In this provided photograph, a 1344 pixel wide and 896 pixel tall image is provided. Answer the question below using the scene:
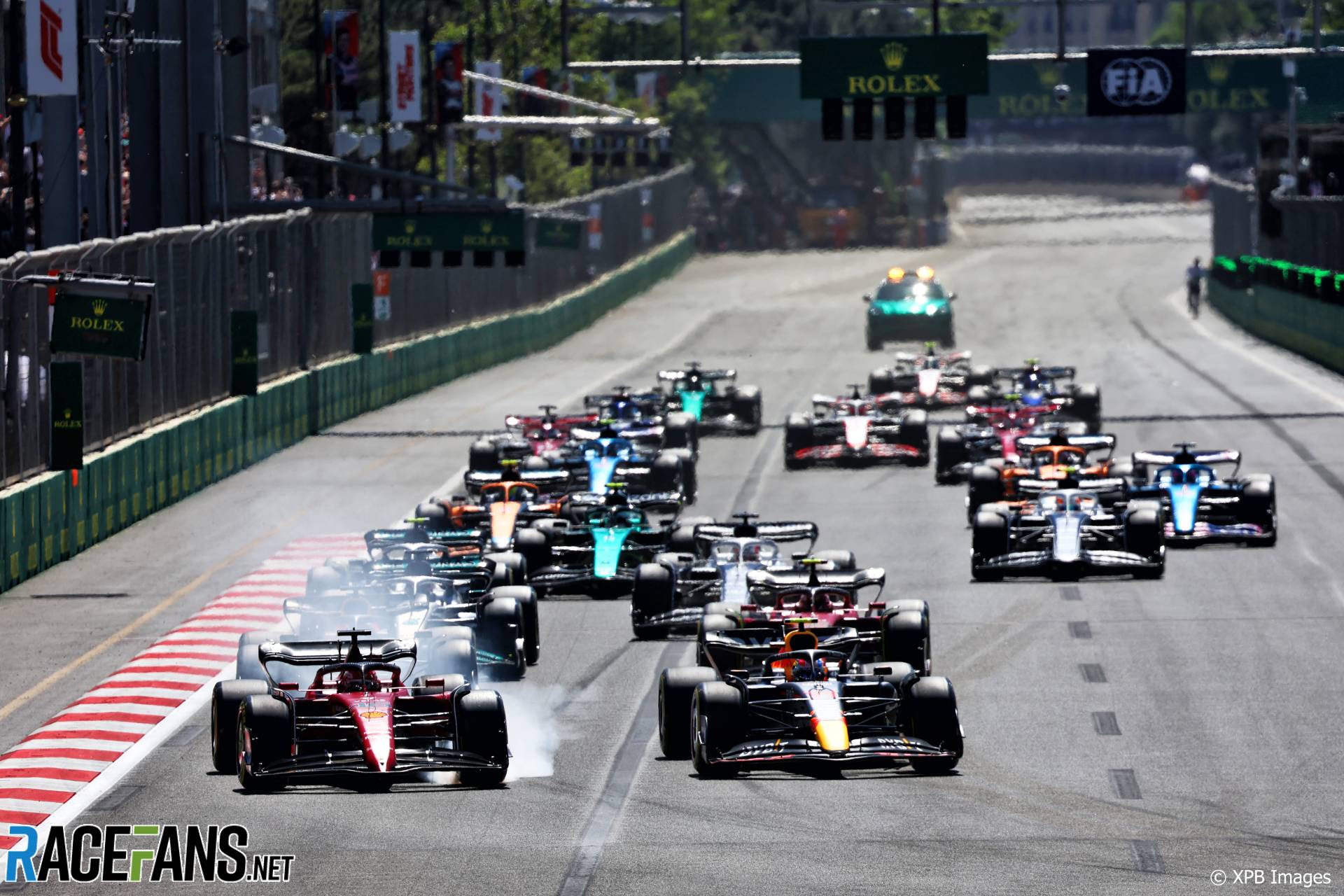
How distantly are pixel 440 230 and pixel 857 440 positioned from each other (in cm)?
1228

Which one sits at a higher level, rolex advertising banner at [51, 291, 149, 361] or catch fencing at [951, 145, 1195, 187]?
catch fencing at [951, 145, 1195, 187]

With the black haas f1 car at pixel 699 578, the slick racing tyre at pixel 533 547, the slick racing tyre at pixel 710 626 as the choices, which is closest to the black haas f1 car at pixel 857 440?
the slick racing tyre at pixel 533 547

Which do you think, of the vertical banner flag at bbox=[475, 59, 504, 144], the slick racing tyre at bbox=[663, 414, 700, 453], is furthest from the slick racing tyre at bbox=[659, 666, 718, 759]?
the vertical banner flag at bbox=[475, 59, 504, 144]

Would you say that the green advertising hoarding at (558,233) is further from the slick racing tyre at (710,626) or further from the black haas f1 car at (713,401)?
the slick racing tyre at (710,626)

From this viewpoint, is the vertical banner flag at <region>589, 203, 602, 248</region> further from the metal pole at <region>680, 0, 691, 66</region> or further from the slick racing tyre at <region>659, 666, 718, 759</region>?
the slick racing tyre at <region>659, 666, 718, 759</region>

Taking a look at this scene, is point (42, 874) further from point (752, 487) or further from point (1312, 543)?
point (752, 487)

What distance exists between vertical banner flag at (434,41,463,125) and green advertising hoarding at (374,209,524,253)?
11.0 metres

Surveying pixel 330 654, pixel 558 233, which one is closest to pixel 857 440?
pixel 558 233

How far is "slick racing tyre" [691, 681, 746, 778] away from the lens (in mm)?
16703

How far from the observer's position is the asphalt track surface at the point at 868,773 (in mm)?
14461

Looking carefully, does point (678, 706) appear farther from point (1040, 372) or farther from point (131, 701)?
point (1040, 372)

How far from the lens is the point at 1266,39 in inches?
5251

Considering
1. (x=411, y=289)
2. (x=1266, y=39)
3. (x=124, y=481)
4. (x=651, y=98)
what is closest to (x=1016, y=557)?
(x=124, y=481)

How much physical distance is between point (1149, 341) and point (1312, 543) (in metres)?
39.0
